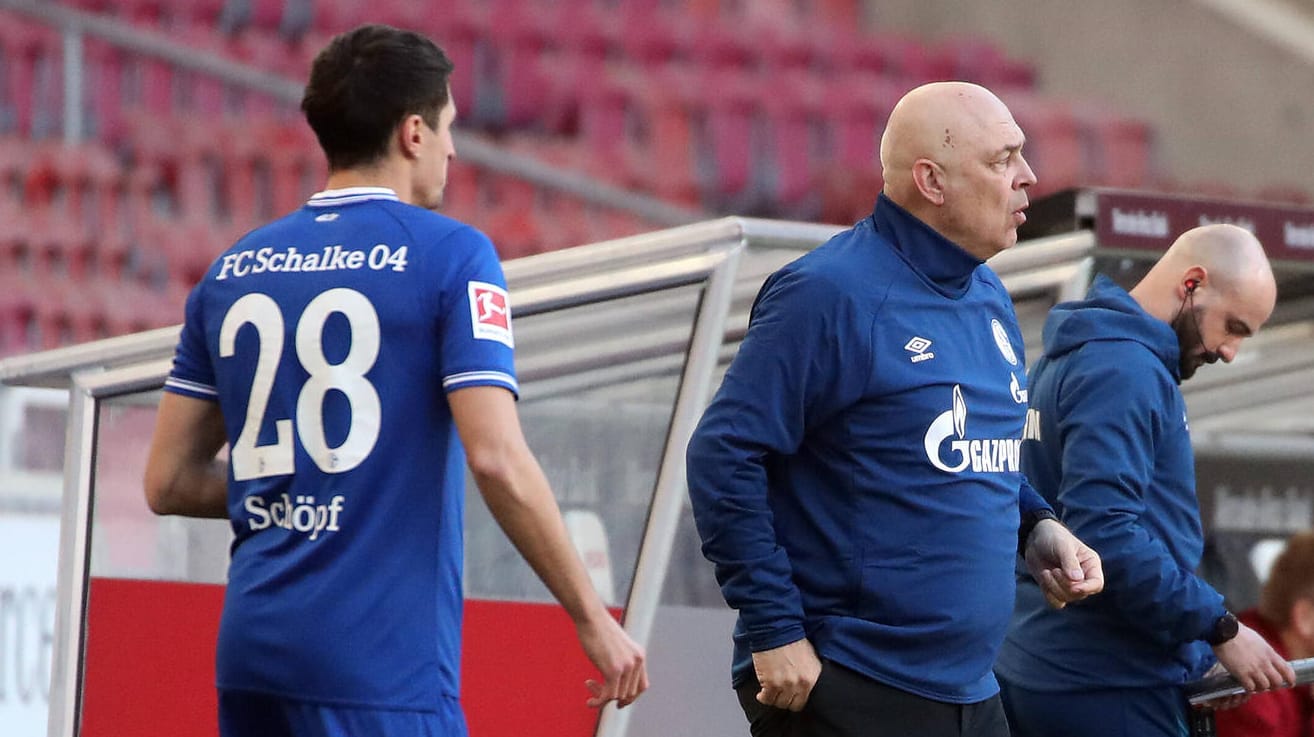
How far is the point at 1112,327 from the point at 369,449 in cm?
135

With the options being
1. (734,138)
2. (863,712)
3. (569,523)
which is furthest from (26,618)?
(734,138)

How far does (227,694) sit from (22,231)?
7.48 meters

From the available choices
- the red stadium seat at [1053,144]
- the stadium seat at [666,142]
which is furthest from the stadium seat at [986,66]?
the stadium seat at [666,142]

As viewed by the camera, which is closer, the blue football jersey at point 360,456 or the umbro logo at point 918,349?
the blue football jersey at point 360,456

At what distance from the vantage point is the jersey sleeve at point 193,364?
7.73ft

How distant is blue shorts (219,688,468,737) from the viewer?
2.11 metres

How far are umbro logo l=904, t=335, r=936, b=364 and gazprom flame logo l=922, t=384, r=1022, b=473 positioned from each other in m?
0.06

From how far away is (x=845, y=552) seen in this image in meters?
2.46

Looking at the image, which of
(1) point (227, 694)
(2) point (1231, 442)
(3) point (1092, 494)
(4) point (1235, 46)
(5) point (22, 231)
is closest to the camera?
(1) point (227, 694)

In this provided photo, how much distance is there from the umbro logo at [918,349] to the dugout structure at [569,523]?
98 cm

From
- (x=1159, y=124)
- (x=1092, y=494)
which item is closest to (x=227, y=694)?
(x=1092, y=494)

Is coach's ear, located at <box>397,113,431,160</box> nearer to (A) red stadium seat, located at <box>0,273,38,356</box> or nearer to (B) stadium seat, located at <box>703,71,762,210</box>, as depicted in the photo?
(A) red stadium seat, located at <box>0,273,38,356</box>

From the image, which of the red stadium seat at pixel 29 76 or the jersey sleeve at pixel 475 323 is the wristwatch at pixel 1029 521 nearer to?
the jersey sleeve at pixel 475 323

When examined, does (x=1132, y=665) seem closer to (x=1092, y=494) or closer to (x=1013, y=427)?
(x=1092, y=494)
